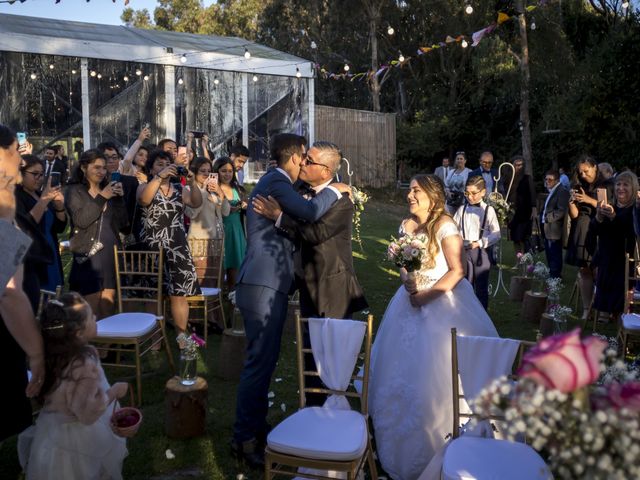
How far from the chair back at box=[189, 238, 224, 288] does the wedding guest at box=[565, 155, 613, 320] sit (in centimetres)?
421

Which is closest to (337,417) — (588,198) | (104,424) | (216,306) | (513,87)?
(104,424)

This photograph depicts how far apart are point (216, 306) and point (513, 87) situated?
860 inches

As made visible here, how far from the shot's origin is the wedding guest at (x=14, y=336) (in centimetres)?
256

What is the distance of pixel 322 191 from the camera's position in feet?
12.8

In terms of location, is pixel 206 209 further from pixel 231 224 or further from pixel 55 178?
pixel 55 178

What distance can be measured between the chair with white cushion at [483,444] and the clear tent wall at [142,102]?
621 inches

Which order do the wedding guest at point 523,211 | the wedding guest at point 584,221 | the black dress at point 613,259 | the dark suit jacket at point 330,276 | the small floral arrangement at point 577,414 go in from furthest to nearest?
the wedding guest at point 523,211, the wedding guest at point 584,221, the black dress at point 613,259, the dark suit jacket at point 330,276, the small floral arrangement at point 577,414

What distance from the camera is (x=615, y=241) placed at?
22.6 feet

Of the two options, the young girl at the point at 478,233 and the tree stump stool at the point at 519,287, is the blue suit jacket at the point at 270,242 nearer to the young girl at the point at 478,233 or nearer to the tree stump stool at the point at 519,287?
the young girl at the point at 478,233

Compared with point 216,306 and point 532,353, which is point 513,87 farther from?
point 532,353

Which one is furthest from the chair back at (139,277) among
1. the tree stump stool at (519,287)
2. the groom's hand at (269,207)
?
the tree stump stool at (519,287)

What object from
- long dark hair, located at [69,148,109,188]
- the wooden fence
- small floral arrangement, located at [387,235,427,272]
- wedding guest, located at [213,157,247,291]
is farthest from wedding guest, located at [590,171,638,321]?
the wooden fence

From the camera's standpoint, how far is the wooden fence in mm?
24172

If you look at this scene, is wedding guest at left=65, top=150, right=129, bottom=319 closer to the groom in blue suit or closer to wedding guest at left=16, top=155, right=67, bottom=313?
wedding guest at left=16, top=155, right=67, bottom=313
